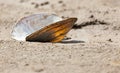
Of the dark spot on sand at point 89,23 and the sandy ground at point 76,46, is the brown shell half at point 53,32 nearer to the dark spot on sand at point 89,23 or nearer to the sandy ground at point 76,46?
the sandy ground at point 76,46

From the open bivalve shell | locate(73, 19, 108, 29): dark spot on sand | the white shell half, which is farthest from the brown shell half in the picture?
Answer: locate(73, 19, 108, 29): dark spot on sand

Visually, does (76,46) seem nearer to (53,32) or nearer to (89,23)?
(53,32)

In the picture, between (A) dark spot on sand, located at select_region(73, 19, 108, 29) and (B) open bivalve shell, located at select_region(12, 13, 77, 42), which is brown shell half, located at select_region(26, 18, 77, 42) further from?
(A) dark spot on sand, located at select_region(73, 19, 108, 29)

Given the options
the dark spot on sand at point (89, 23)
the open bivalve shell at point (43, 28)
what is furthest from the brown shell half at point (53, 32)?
the dark spot on sand at point (89, 23)

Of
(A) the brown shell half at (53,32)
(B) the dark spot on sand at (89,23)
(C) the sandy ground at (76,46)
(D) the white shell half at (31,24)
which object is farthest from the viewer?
(B) the dark spot on sand at (89,23)

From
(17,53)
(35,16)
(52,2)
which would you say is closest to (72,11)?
(52,2)

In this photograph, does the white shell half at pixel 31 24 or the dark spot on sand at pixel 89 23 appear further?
the dark spot on sand at pixel 89 23

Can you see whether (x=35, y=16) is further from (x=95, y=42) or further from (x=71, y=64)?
(x=71, y=64)

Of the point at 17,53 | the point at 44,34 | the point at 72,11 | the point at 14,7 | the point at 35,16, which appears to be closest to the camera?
the point at 17,53
